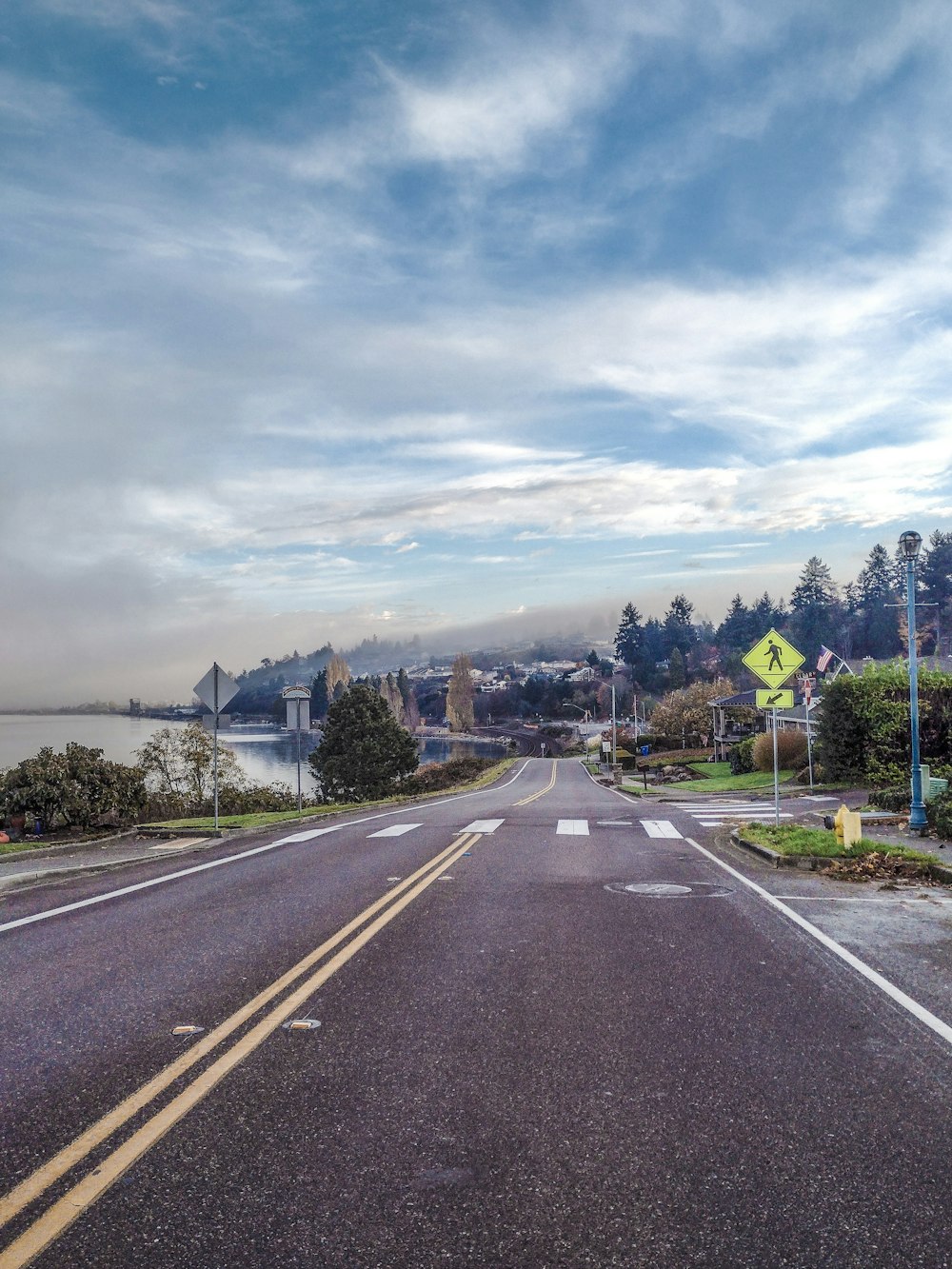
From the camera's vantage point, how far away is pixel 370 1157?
13.6ft

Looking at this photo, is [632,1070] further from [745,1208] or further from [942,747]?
[942,747]

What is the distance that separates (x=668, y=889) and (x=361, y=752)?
181ft

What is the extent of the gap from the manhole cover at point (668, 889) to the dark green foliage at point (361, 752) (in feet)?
172

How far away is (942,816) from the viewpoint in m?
17.4

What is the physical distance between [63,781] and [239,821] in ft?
14.8

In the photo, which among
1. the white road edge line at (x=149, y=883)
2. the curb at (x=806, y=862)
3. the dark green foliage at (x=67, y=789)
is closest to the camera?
the white road edge line at (x=149, y=883)

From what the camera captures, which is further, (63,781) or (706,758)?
(706,758)

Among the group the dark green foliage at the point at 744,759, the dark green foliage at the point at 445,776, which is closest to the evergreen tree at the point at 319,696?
the dark green foliage at the point at 445,776

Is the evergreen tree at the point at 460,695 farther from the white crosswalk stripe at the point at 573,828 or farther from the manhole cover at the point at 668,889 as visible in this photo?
the manhole cover at the point at 668,889

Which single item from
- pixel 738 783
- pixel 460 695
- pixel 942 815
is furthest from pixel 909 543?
pixel 460 695

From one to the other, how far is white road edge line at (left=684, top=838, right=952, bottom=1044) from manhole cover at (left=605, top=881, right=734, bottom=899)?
501mm

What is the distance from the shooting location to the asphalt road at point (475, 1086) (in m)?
3.59

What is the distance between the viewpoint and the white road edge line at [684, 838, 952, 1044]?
6.16 meters

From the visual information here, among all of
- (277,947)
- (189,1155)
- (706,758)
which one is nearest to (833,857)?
(277,947)
